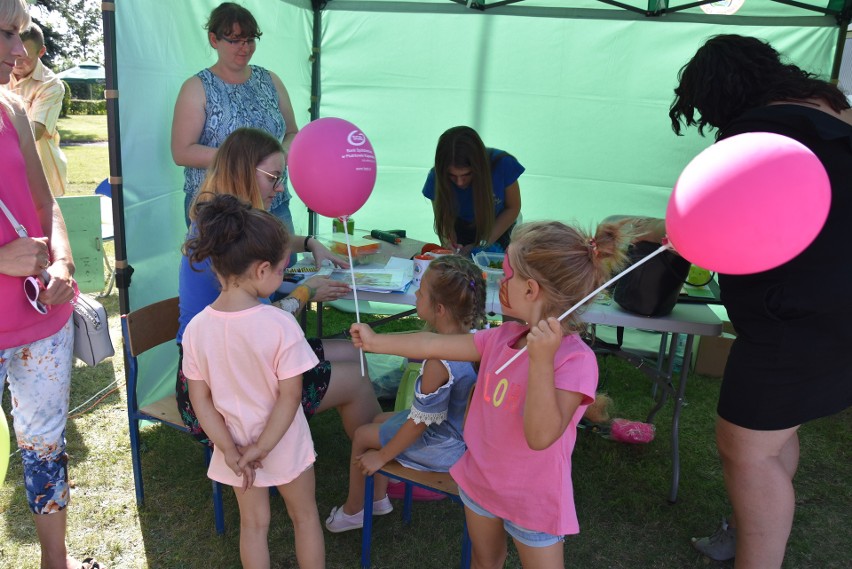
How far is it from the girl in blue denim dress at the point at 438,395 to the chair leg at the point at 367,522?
7 cm

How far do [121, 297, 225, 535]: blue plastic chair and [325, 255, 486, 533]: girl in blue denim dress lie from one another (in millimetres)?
662

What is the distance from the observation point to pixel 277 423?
1716 millimetres

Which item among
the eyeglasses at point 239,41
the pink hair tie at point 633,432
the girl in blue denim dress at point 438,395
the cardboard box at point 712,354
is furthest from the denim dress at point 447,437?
the cardboard box at point 712,354

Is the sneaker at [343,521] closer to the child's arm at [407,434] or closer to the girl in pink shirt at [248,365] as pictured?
the child's arm at [407,434]

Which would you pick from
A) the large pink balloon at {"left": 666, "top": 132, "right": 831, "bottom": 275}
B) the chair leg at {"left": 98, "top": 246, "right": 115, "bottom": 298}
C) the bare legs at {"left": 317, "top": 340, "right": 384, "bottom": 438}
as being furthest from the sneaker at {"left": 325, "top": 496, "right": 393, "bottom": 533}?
the chair leg at {"left": 98, "top": 246, "right": 115, "bottom": 298}

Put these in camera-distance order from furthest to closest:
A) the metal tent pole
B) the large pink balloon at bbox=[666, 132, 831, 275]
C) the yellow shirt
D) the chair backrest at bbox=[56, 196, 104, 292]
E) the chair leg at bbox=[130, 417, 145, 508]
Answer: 1. the chair backrest at bbox=[56, 196, 104, 292]
2. the yellow shirt
3. the chair leg at bbox=[130, 417, 145, 508]
4. the metal tent pole
5. the large pink balloon at bbox=[666, 132, 831, 275]

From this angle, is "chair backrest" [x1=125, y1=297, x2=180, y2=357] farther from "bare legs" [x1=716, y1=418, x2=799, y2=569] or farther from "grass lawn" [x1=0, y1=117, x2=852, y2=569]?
"bare legs" [x1=716, y1=418, x2=799, y2=569]

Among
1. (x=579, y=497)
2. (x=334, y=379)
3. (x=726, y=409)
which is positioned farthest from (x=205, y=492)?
(x=726, y=409)

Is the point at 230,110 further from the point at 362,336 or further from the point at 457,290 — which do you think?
the point at 362,336

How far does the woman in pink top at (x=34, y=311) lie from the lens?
166 centimetres

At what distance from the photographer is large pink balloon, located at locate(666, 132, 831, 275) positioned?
1214 mm

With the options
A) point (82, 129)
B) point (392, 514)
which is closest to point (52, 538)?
point (392, 514)

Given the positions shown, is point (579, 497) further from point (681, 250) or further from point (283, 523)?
point (681, 250)

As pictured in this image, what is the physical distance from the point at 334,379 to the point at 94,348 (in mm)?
776
